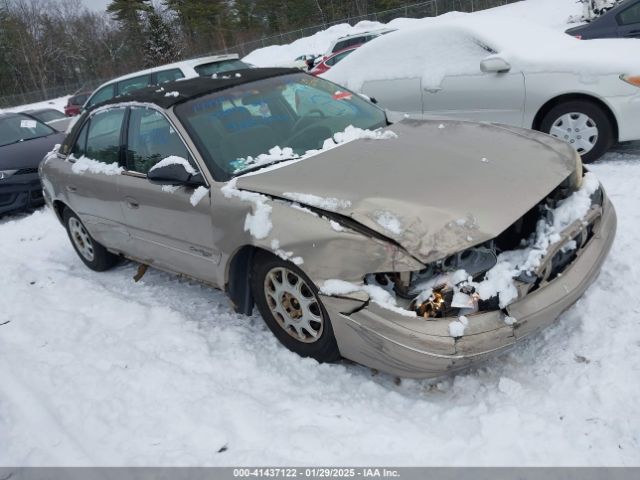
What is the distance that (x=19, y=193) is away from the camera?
25.1 ft

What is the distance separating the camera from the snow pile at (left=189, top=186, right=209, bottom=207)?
325cm

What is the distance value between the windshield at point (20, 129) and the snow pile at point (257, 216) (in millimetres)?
7455

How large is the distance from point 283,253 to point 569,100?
3.87 metres

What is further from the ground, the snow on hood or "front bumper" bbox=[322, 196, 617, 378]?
the snow on hood

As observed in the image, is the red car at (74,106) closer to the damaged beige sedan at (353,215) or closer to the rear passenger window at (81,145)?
the rear passenger window at (81,145)

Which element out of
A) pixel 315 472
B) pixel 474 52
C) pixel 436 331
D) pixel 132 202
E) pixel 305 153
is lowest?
pixel 315 472

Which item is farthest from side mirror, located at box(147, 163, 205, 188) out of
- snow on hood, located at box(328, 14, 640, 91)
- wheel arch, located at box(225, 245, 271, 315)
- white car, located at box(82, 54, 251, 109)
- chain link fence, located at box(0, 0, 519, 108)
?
chain link fence, located at box(0, 0, 519, 108)

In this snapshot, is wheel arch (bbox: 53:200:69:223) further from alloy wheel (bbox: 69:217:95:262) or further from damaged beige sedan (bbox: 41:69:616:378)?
damaged beige sedan (bbox: 41:69:616:378)

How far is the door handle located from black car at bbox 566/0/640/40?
8060 millimetres

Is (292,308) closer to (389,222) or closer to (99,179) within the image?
(389,222)

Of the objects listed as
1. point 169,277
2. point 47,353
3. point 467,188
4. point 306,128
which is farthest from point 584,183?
point 47,353

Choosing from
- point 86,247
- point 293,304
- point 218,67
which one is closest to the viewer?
point 293,304

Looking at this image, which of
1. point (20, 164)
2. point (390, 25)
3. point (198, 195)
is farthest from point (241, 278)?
point (390, 25)

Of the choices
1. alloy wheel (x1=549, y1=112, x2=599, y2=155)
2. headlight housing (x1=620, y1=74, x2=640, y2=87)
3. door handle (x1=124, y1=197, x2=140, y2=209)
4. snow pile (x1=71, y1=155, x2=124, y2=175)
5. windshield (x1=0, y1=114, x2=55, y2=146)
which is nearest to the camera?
door handle (x1=124, y1=197, x2=140, y2=209)
